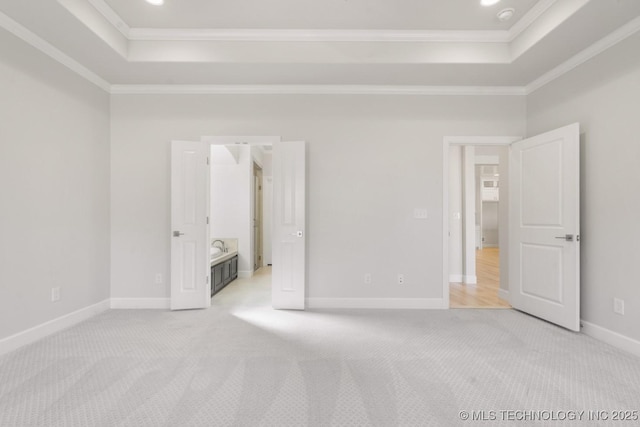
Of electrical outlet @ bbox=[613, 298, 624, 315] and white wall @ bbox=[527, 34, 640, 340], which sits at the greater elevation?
white wall @ bbox=[527, 34, 640, 340]

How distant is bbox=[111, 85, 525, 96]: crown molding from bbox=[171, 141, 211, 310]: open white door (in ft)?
2.24

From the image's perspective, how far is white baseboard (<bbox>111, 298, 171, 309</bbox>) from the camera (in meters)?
3.59

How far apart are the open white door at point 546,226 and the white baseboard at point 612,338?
0.42 ft

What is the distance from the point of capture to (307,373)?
2.08m

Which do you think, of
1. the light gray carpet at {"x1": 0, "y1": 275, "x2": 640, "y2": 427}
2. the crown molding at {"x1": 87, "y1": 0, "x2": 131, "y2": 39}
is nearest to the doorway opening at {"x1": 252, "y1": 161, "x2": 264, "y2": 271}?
the light gray carpet at {"x1": 0, "y1": 275, "x2": 640, "y2": 427}

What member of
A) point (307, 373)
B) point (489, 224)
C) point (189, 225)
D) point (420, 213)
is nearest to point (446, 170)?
point (420, 213)

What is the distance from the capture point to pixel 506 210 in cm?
387

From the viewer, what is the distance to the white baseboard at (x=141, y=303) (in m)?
3.59

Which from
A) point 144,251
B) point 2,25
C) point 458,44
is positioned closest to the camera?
point 2,25

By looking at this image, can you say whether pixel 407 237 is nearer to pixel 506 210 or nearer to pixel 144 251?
pixel 506 210

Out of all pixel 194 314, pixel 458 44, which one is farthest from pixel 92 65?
pixel 458 44

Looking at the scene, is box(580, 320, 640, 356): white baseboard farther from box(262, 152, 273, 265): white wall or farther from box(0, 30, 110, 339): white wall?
box(262, 152, 273, 265): white wall

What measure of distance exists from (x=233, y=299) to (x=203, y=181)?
1.63 metres

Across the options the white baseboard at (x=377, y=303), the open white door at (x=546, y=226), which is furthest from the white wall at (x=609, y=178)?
the white baseboard at (x=377, y=303)
